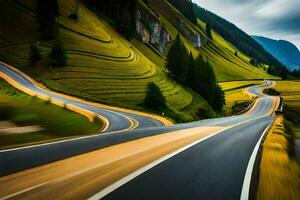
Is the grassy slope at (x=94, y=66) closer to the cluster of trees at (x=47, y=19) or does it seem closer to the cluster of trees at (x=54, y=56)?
the cluster of trees at (x=54, y=56)

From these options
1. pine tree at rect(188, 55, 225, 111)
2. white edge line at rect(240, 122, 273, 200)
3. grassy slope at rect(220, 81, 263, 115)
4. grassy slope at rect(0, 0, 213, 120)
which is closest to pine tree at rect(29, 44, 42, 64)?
grassy slope at rect(0, 0, 213, 120)

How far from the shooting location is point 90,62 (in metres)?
70.6

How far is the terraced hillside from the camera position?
5969 cm

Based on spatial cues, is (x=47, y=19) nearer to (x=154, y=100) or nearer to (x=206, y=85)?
(x=154, y=100)

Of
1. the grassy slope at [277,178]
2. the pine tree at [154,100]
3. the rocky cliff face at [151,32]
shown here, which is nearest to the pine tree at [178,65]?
the pine tree at [154,100]

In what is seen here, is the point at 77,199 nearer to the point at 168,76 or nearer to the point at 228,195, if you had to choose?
the point at 228,195

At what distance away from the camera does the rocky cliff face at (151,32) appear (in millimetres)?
120694

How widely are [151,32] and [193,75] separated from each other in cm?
5061

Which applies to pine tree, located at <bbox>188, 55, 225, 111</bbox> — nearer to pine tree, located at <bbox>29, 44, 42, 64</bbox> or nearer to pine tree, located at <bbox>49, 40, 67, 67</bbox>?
pine tree, located at <bbox>49, 40, 67, 67</bbox>

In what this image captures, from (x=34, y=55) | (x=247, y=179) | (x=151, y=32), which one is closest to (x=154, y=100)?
(x=34, y=55)

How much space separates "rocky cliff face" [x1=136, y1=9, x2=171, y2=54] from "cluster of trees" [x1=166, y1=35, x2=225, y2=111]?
35.8 meters

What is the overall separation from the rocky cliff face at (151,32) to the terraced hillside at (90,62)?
71.7 feet

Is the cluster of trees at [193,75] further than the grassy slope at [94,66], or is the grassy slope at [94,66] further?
the cluster of trees at [193,75]

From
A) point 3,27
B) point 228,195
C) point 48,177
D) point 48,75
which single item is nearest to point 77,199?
point 48,177
